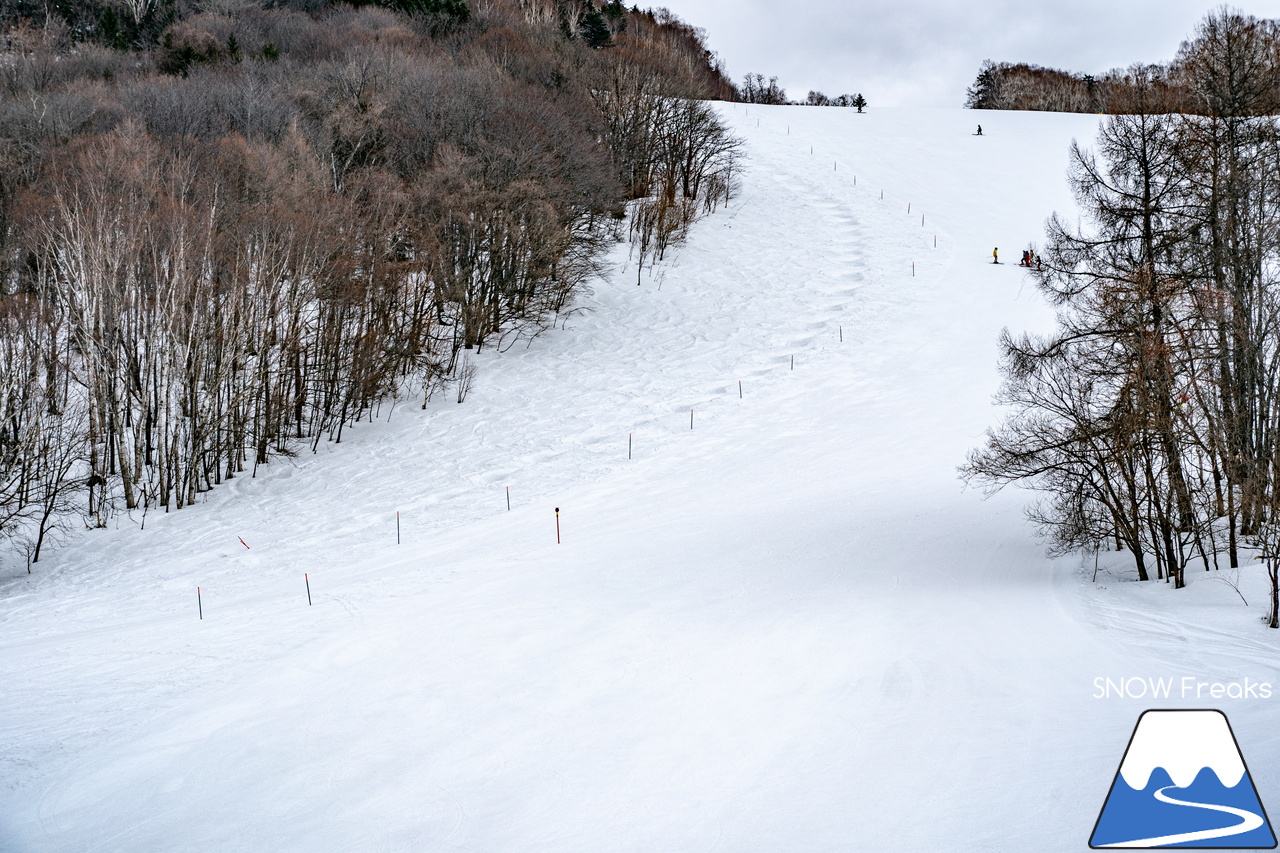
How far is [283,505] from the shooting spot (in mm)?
23984

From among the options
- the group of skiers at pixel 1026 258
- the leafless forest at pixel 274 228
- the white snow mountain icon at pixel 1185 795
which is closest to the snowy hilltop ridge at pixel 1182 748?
the white snow mountain icon at pixel 1185 795

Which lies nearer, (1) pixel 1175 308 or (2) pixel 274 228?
(1) pixel 1175 308

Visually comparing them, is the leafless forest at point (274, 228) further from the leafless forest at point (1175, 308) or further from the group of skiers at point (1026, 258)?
the leafless forest at point (1175, 308)

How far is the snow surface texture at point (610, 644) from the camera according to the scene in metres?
10.0

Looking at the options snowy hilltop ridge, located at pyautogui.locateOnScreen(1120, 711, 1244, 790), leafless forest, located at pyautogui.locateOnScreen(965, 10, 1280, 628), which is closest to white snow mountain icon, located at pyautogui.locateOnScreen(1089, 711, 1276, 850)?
snowy hilltop ridge, located at pyautogui.locateOnScreen(1120, 711, 1244, 790)

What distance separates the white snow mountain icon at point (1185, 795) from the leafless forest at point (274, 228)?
22.9 meters

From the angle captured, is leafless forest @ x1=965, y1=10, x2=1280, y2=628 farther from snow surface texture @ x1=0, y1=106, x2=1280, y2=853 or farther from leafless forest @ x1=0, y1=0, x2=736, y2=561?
leafless forest @ x1=0, y1=0, x2=736, y2=561

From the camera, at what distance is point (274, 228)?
81.3 ft

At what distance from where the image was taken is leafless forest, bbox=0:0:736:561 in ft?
74.5

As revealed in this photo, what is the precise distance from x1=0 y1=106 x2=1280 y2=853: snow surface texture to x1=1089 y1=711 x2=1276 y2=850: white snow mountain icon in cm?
30

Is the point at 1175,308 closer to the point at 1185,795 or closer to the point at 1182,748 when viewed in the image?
the point at 1182,748

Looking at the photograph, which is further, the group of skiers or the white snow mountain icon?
the group of skiers

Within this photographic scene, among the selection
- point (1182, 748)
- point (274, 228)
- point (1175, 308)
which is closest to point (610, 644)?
point (1182, 748)

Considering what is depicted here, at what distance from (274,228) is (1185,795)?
25319mm
